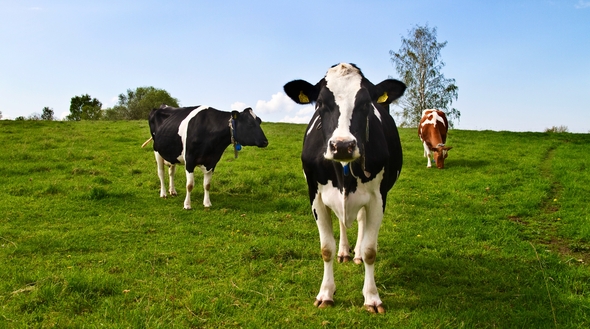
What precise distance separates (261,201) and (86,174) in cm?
558

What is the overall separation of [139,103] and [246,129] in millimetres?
53933

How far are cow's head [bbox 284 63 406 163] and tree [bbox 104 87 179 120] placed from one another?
175 feet

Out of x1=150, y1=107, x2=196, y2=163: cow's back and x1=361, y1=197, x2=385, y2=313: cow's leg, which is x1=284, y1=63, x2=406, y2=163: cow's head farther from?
x1=150, y1=107, x2=196, y2=163: cow's back

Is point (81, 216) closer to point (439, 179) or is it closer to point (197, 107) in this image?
point (197, 107)

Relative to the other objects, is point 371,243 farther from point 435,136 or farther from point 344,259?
point 435,136

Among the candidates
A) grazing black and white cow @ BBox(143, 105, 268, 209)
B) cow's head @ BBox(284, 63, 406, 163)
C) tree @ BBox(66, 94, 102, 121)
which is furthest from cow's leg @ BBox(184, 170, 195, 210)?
tree @ BBox(66, 94, 102, 121)

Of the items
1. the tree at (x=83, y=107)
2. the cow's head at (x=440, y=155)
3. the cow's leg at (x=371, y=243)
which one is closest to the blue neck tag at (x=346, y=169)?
the cow's leg at (x=371, y=243)

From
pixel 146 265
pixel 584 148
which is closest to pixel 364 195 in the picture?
pixel 146 265

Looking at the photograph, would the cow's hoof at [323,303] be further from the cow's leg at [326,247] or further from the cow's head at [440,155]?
the cow's head at [440,155]

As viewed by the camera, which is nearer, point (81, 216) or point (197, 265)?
point (197, 265)

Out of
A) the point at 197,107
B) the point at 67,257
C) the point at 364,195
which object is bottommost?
the point at 67,257

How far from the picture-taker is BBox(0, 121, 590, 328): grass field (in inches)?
170

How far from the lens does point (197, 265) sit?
223 inches

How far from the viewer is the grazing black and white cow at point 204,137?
384 inches
